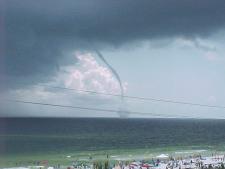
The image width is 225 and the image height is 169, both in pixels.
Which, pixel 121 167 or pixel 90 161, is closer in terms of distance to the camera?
pixel 121 167

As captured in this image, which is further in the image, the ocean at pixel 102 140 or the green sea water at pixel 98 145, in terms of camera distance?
the ocean at pixel 102 140

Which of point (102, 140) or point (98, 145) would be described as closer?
point (98, 145)

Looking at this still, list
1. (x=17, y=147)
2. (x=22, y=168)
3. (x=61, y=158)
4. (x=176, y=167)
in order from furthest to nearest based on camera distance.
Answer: (x=17, y=147)
(x=61, y=158)
(x=22, y=168)
(x=176, y=167)

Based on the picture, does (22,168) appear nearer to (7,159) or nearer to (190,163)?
(7,159)

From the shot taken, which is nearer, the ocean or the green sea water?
the green sea water

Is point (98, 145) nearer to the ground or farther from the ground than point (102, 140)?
nearer to the ground

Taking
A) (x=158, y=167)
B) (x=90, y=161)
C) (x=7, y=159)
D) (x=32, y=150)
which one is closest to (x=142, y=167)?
(x=158, y=167)

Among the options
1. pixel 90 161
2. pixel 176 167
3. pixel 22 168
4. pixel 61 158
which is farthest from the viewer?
pixel 61 158

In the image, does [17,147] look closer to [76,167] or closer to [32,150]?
[32,150]

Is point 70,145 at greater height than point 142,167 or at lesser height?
greater
